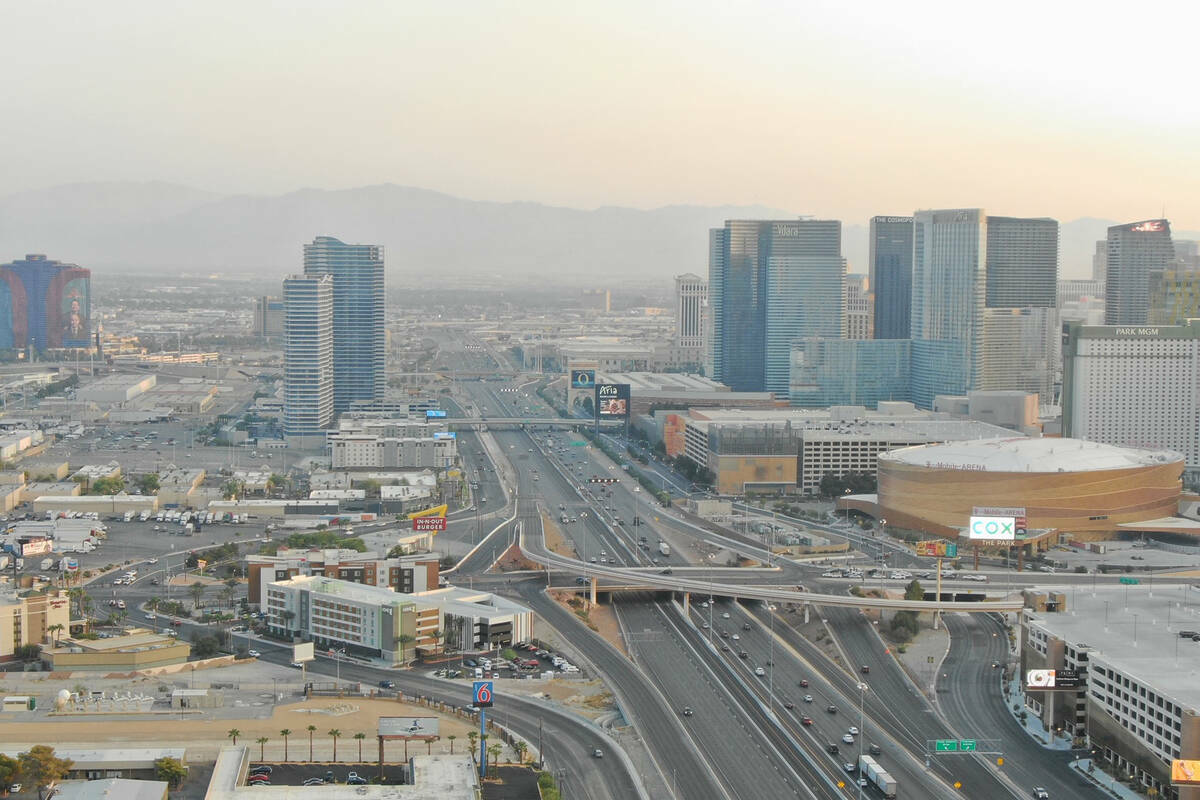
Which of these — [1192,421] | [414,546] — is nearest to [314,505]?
[414,546]

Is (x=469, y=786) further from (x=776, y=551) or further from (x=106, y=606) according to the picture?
(x=776, y=551)

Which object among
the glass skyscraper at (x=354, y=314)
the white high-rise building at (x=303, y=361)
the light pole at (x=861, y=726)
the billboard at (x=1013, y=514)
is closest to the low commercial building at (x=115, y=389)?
the glass skyscraper at (x=354, y=314)

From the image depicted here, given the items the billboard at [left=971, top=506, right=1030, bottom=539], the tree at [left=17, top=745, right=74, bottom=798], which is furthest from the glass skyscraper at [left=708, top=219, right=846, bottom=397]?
the tree at [left=17, top=745, right=74, bottom=798]

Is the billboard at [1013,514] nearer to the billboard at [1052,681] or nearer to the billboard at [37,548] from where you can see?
the billboard at [1052,681]

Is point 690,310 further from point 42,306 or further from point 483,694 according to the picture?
point 483,694

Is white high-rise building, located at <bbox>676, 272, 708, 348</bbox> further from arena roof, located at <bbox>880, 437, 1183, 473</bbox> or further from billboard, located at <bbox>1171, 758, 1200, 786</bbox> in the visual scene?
billboard, located at <bbox>1171, 758, 1200, 786</bbox>

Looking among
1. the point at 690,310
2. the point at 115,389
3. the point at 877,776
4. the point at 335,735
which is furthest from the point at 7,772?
the point at 690,310
